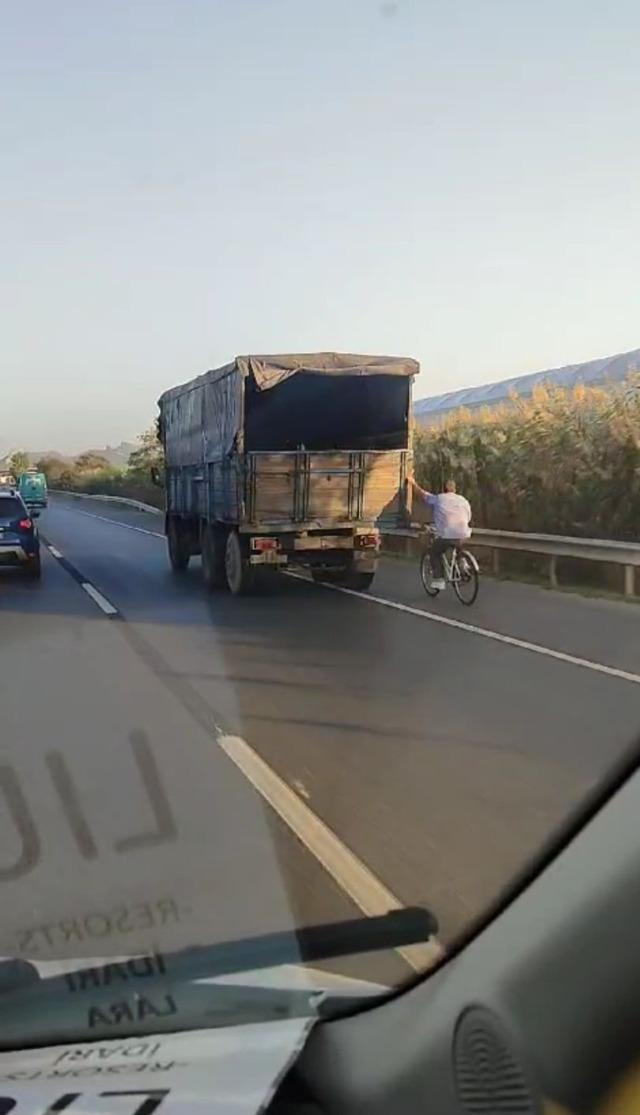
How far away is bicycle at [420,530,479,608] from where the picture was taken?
50.8 ft

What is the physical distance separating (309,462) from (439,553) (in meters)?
2.85

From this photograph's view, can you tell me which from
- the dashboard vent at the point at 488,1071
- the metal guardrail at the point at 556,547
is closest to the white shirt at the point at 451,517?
the metal guardrail at the point at 556,547

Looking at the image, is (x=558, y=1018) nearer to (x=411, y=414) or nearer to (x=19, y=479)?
(x=411, y=414)

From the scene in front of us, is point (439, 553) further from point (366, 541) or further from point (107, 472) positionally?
point (107, 472)

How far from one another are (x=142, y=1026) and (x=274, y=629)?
10.8 meters

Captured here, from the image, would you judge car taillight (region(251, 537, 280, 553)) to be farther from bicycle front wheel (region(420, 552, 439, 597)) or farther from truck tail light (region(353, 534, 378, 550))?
bicycle front wheel (region(420, 552, 439, 597))

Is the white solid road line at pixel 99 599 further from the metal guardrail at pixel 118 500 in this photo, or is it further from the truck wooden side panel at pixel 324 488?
the metal guardrail at pixel 118 500

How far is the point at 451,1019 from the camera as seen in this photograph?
2.53m

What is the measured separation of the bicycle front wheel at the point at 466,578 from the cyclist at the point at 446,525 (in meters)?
0.22

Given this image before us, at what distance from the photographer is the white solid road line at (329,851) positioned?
312 centimetres

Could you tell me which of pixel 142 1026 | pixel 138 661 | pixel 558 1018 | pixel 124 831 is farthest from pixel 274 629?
pixel 558 1018

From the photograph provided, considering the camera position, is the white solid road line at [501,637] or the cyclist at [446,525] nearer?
the white solid road line at [501,637]

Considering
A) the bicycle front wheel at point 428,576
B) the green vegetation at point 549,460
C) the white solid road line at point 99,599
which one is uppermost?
the green vegetation at point 549,460

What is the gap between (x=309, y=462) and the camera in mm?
18078
